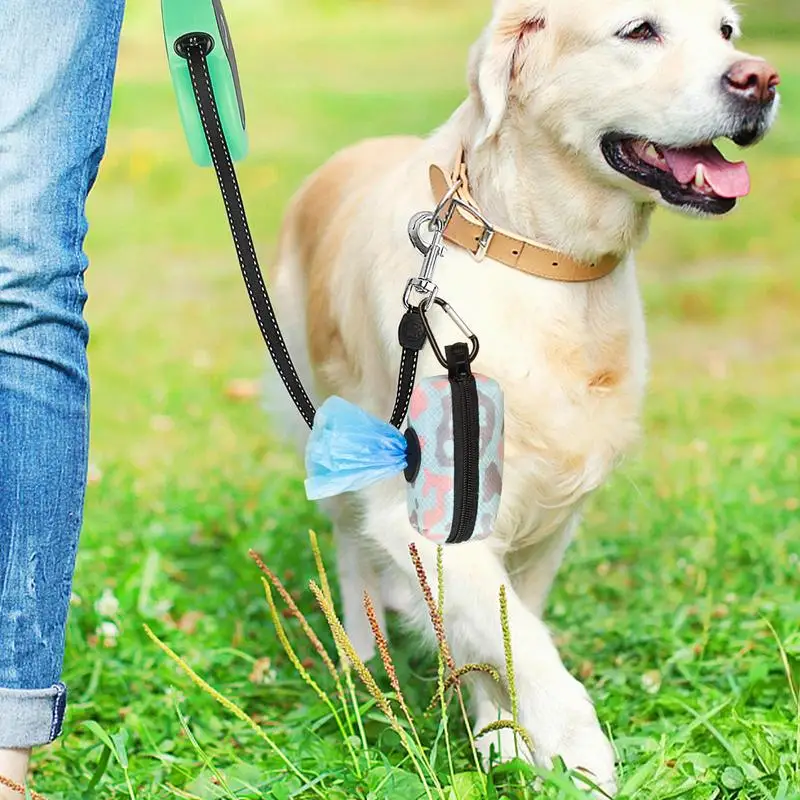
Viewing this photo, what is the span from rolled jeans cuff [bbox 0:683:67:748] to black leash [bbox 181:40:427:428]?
670 millimetres

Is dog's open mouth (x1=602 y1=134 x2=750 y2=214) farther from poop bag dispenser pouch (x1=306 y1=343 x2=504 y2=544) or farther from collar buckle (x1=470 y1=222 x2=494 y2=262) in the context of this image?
poop bag dispenser pouch (x1=306 y1=343 x2=504 y2=544)

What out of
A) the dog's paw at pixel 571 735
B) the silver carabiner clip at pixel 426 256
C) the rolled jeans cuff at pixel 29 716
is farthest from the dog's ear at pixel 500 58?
the rolled jeans cuff at pixel 29 716

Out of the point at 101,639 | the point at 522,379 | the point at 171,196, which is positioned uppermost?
the point at 522,379

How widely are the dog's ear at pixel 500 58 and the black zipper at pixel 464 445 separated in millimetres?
741

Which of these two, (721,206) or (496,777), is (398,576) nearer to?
(496,777)

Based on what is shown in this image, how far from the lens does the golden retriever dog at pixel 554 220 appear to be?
103 inches

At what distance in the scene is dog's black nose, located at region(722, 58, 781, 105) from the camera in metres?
2.58

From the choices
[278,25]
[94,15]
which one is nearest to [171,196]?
[278,25]

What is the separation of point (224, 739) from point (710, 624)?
133 centimetres

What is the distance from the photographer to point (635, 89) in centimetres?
268

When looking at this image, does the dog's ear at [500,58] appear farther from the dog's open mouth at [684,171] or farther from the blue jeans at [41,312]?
the blue jeans at [41,312]

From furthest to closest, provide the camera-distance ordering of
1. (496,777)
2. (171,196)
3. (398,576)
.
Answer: (171,196), (398,576), (496,777)

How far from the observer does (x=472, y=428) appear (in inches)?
87.0

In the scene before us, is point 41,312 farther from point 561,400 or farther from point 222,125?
point 561,400
